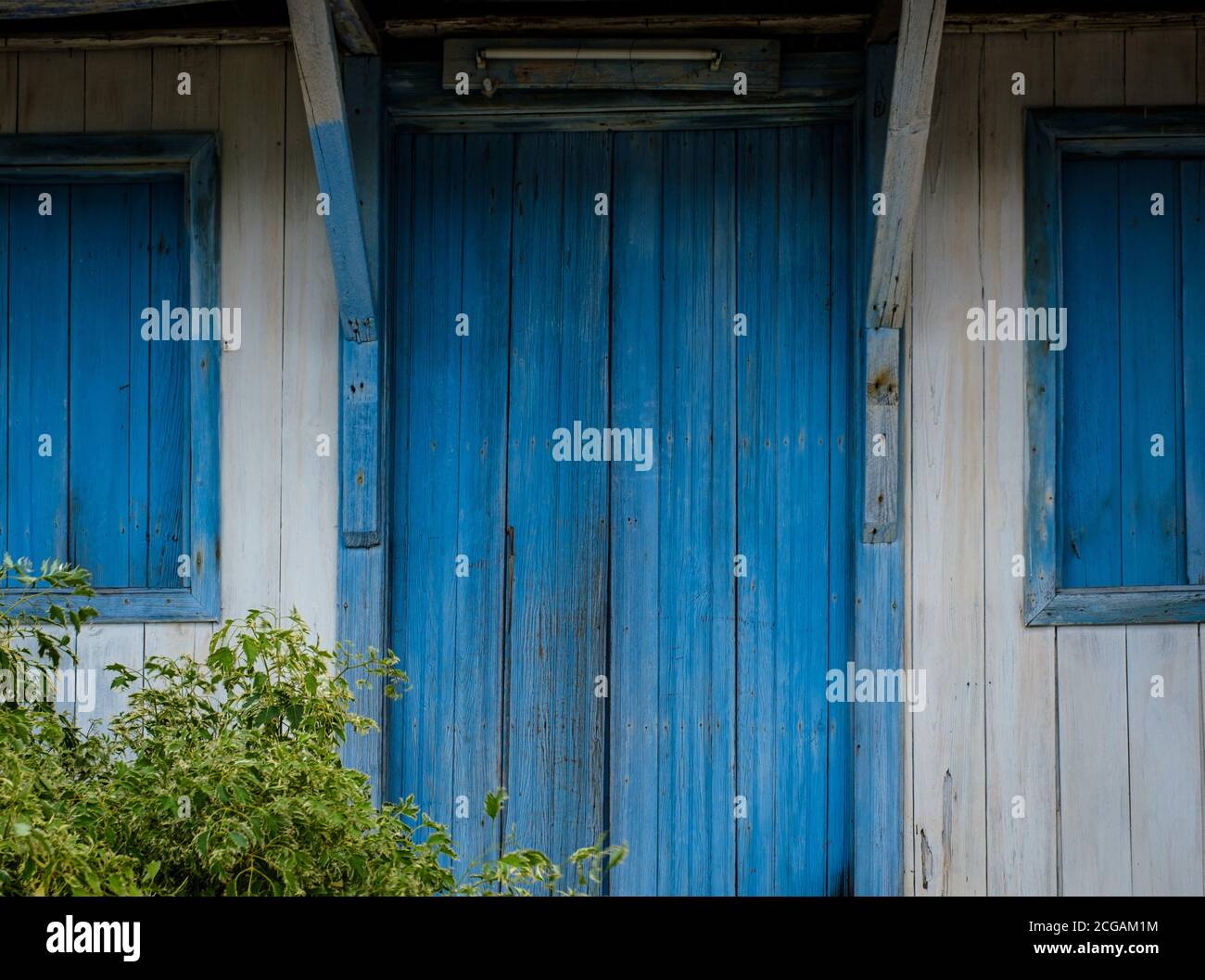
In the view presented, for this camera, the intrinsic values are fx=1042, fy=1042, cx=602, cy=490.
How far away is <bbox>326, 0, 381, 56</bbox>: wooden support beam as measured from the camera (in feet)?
9.25

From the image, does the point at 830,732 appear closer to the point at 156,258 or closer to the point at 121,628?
the point at 121,628

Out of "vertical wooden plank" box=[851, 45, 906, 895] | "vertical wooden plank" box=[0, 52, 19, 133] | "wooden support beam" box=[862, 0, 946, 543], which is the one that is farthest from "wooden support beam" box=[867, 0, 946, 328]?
"vertical wooden plank" box=[0, 52, 19, 133]

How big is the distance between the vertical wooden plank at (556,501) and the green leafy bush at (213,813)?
148 cm

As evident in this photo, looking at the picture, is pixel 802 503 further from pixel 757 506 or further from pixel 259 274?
pixel 259 274

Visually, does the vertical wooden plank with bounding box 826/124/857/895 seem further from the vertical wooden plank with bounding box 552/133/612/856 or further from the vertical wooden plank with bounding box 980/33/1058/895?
the vertical wooden plank with bounding box 552/133/612/856

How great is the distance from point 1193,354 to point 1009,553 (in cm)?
85

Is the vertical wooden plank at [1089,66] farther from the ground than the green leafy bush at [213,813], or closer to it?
farther from the ground

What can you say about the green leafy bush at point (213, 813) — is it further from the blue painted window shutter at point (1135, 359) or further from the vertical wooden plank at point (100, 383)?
the blue painted window shutter at point (1135, 359)

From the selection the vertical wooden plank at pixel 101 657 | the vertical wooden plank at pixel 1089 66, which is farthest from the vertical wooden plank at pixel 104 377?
the vertical wooden plank at pixel 1089 66

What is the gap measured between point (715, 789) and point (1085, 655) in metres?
1.17

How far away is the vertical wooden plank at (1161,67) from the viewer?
3131 millimetres

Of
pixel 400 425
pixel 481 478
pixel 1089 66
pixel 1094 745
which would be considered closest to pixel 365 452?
pixel 400 425

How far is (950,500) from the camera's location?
123 inches

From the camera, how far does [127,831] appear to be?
1489 millimetres
